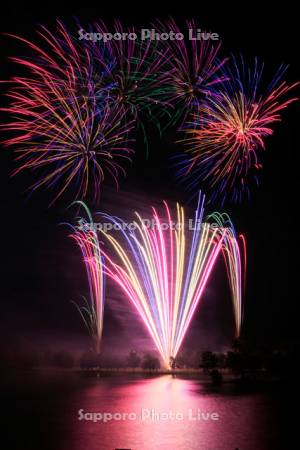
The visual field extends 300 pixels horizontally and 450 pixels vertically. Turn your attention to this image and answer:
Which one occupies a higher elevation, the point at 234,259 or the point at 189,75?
the point at 189,75

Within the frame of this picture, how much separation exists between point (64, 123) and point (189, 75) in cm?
126

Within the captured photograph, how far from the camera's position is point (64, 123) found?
474 centimetres

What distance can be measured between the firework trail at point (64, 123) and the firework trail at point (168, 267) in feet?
1.73

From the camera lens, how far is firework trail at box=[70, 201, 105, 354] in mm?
4699

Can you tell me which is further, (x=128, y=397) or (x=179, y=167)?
(x=179, y=167)

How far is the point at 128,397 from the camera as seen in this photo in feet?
15.0

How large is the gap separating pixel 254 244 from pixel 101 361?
1817 mm

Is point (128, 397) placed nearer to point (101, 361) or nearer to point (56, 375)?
point (101, 361)

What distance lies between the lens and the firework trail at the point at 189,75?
4.76 meters

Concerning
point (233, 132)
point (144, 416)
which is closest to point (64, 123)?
A: point (233, 132)

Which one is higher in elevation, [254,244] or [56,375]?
[254,244]

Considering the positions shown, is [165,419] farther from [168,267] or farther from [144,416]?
[168,267]

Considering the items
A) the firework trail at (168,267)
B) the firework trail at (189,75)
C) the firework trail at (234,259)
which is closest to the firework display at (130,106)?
the firework trail at (189,75)

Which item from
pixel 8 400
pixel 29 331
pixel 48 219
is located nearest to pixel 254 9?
pixel 48 219
